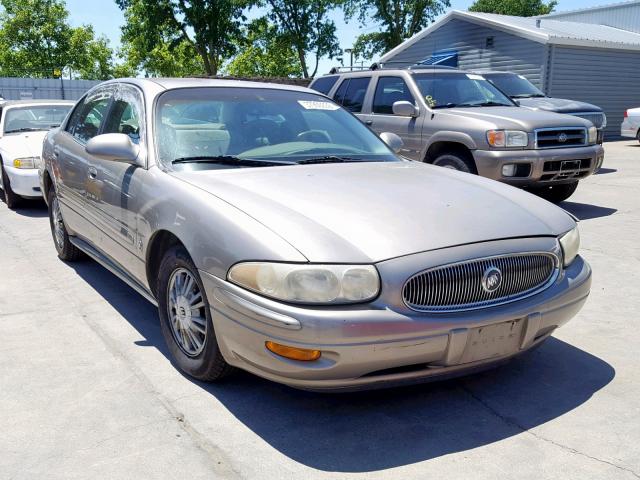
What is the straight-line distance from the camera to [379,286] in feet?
8.94

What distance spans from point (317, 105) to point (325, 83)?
5.28 m

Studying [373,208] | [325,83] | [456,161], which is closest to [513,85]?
[325,83]

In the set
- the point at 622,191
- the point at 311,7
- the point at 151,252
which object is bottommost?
the point at 622,191

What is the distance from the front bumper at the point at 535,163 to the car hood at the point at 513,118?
0.97ft

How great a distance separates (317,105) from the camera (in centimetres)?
471

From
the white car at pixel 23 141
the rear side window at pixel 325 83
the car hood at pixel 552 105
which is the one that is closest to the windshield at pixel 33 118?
the white car at pixel 23 141

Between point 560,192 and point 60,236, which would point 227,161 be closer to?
point 60,236

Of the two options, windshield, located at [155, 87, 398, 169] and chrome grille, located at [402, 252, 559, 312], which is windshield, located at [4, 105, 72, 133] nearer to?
windshield, located at [155, 87, 398, 169]

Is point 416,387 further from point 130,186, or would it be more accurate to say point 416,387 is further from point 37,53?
point 37,53

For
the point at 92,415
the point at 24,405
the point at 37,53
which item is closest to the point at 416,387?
the point at 92,415

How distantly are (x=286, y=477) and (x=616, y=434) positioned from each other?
4.85 ft

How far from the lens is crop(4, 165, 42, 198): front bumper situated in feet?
27.3

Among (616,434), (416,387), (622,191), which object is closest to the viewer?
(616,434)

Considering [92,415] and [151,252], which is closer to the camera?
[92,415]
